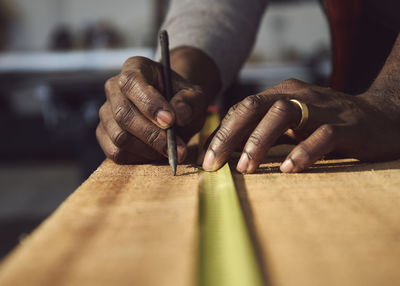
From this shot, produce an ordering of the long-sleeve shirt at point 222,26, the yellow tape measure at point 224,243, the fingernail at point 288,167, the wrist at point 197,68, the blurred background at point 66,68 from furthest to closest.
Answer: the blurred background at point 66,68 < the long-sleeve shirt at point 222,26 < the wrist at point 197,68 < the fingernail at point 288,167 < the yellow tape measure at point 224,243

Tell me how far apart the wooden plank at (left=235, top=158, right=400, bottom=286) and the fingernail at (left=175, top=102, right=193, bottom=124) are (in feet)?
0.56

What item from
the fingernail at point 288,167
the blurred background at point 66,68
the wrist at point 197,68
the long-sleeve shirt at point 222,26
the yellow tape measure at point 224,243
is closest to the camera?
the yellow tape measure at point 224,243

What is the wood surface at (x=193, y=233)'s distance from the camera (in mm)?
327

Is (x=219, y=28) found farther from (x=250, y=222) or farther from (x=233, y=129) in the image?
(x=250, y=222)

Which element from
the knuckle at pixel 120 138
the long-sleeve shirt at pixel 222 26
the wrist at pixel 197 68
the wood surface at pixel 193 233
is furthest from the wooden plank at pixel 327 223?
the long-sleeve shirt at pixel 222 26

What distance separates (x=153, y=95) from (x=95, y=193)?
256mm

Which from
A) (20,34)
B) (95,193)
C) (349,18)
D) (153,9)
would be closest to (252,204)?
(95,193)

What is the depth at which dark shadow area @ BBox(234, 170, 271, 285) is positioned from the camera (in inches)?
13.3

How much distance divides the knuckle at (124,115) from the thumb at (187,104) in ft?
0.30

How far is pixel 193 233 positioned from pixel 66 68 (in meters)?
4.04

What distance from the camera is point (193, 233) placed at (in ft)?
1.34

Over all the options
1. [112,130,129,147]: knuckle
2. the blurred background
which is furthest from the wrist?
the blurred background

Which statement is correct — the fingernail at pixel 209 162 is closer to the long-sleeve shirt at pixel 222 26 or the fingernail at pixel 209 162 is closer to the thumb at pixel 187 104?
the thumb at pixel 187 104

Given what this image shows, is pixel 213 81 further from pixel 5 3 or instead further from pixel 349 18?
pixel 5 3
